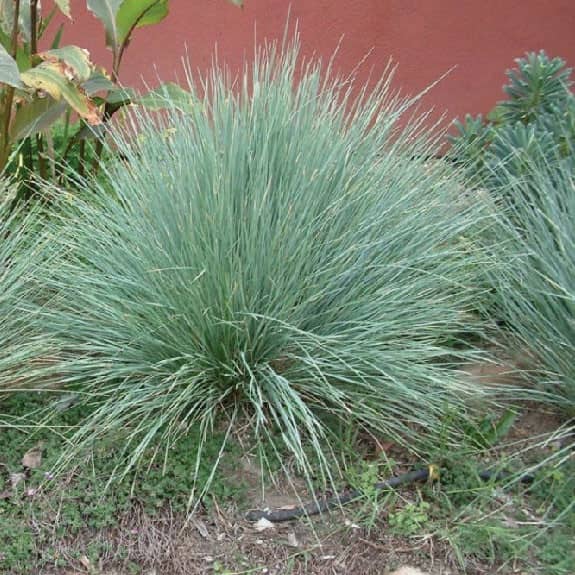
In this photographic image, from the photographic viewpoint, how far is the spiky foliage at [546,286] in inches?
90.4

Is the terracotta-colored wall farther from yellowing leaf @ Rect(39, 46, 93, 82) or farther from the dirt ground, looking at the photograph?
the dirt ground

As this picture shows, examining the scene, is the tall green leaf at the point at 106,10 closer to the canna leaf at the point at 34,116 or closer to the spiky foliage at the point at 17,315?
the canna leaf at the point at 34,116

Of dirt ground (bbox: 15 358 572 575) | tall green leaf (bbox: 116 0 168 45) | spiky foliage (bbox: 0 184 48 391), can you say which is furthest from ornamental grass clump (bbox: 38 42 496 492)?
tall green leaf (bbox: 116 0 168 45)

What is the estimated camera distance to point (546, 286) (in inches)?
93.8

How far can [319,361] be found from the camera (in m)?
2.11

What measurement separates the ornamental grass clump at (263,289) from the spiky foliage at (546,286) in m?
0.15

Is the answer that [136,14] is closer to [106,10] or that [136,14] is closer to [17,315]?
[106,10]

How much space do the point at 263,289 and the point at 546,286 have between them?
35.6 inches

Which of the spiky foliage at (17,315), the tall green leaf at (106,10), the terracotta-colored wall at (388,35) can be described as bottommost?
the spiky foliage at (17,315)

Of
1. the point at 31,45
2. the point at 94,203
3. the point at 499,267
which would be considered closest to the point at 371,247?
the point at 499,267

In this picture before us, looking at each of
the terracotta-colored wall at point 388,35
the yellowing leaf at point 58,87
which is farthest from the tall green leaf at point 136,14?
the terracotta-colored wall at point 388,35

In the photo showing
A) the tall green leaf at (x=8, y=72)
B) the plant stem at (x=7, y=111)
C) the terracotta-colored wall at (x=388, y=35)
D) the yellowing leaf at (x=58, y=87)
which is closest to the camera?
the tall green leaf at (x=8, y=72)

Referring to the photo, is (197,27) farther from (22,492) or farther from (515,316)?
(22,492)

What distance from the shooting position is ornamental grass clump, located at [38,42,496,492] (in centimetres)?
215
